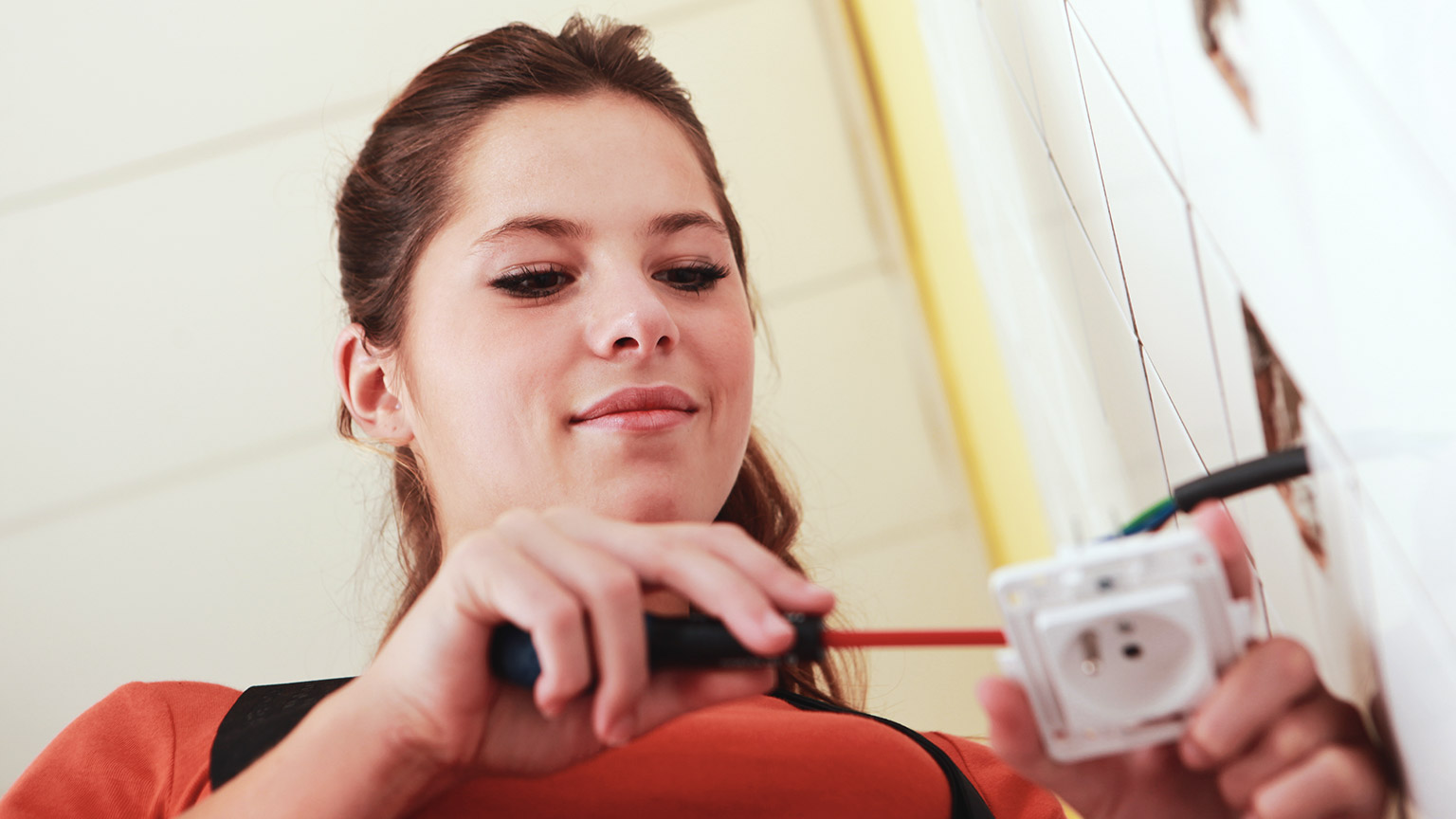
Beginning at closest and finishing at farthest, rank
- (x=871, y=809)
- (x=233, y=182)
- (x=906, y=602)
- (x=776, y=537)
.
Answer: (x=871, y=809) < (x=776, y=537) < (x=233, y=182) < (x=906, y=602)

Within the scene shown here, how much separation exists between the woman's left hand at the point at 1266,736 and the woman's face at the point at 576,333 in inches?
19.9

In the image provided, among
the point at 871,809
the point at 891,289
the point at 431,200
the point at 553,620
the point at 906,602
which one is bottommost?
the point at 906,602

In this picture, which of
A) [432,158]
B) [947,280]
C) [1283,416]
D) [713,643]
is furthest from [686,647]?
[947,280]

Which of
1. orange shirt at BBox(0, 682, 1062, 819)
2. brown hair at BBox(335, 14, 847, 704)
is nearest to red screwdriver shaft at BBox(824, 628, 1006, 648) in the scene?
orange shirt at BBox(0, 682, 1062, 819)

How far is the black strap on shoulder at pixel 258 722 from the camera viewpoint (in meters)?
0.63

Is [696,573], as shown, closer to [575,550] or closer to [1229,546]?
[575,550]

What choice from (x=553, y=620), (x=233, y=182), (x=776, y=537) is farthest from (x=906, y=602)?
(x=553, y=620)

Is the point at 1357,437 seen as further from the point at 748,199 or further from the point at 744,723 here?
the point at 748,199

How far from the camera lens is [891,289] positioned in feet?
7.02

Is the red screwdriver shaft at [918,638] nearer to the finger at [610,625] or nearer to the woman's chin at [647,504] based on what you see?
the finger at [610,625]

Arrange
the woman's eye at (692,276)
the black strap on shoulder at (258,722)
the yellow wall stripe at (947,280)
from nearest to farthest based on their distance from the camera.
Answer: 1. the black strap on shoulder at (258,722)
2. the woman's eye at (692,276)
3. the yellow wall stripe at (947,280)

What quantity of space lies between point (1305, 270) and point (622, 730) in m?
0.33

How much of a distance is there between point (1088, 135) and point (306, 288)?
1513 millimetres

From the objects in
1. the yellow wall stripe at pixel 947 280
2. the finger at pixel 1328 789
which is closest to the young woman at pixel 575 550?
the finger at pixel 1328 789
